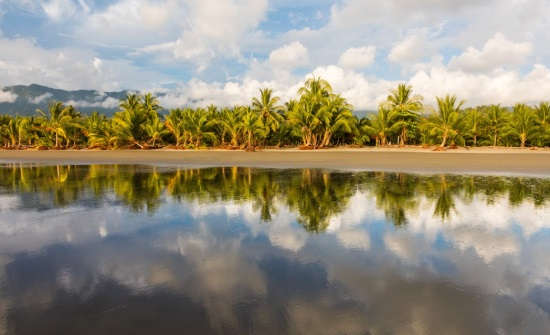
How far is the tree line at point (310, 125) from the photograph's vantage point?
46781 millimetres

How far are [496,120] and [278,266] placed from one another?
188ft

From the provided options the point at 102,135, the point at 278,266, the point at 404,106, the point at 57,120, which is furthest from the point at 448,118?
the point at 57,120

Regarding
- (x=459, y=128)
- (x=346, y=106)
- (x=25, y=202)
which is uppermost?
(x=346, y=106)

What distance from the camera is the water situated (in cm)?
412

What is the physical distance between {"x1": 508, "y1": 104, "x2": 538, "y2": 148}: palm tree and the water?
42.6m

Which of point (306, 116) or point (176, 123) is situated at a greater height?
point (306, 116)

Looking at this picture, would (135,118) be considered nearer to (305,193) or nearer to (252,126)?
(252,126)

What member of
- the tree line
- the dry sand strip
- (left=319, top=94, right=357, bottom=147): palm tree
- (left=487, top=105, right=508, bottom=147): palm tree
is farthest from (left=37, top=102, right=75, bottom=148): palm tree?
(left=487, top=105, right=508, bottom=147): palm tree

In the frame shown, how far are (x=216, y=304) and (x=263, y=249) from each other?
233 centimetres

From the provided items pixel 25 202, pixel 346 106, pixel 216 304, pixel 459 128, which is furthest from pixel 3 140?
pixel 216 304

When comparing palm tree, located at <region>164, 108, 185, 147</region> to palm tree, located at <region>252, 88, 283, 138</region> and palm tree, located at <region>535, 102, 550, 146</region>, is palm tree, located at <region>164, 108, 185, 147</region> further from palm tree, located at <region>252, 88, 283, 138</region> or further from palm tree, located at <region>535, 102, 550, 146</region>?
palm tree, located at <region>535, 102, 550, 146</region>

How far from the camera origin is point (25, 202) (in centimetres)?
1195

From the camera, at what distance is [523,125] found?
4631 cm

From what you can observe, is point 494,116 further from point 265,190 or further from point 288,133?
point 265,190
